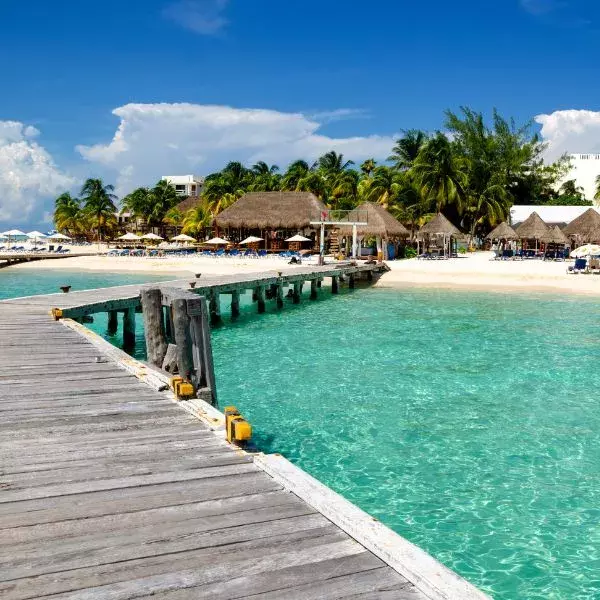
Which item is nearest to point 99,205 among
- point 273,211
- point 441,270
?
point 273,211

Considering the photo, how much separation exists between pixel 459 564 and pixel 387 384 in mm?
6772

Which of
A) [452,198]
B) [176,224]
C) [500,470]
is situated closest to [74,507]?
A: [500,470]

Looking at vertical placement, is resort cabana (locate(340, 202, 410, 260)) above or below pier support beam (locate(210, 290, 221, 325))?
above

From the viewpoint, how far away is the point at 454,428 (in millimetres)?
9828

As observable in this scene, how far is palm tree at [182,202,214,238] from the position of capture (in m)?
59.4

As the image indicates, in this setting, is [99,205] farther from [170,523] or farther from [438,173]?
[170,523]

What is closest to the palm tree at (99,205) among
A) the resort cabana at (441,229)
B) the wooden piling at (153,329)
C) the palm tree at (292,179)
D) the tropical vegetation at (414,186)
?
the tropical vegetation at (414,186)

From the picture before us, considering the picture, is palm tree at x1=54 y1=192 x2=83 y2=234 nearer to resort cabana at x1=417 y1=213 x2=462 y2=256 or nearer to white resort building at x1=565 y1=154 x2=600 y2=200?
resort cabana at x1=417 y1=213 x2=462 y2=256

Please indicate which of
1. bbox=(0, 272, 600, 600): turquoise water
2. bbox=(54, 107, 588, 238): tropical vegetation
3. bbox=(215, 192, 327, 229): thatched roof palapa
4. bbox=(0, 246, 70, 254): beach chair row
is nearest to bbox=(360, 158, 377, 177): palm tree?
bbox=(54, 107, 588, 238): tropical vegetation

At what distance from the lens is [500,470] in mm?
8188

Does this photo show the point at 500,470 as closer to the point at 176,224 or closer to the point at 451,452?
the point at 451,452

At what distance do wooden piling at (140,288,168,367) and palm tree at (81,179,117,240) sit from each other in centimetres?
6478

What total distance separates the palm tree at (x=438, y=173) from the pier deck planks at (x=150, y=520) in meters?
45.2

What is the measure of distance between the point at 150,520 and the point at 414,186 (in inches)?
1923
